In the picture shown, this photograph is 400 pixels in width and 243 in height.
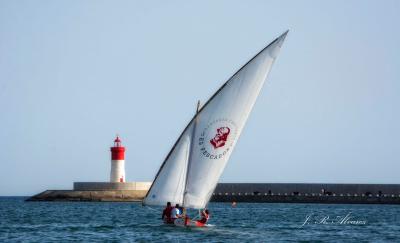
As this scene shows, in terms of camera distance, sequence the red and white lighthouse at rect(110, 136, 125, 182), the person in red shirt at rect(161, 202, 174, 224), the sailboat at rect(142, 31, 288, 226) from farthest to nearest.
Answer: the red and white lighthouse at rect(110, 136, 125, 182) < the person in red shirt at rect(161, 202, 174, 224) < the sailboat at rect(142, 31, 288, 226)

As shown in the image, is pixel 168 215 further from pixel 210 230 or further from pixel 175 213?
pixel 210 230

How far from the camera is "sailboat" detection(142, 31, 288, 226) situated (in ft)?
145

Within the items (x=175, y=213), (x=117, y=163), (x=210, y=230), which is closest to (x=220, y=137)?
(x=175, y=213)

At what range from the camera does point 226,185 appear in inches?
4360

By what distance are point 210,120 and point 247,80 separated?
2468mm

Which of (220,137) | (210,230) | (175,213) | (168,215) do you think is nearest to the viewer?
(220,137)

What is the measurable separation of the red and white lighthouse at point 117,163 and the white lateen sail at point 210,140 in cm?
5196

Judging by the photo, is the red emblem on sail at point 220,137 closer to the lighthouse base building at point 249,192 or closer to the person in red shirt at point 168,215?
the person in red shirt at point 168,215

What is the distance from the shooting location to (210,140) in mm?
45219

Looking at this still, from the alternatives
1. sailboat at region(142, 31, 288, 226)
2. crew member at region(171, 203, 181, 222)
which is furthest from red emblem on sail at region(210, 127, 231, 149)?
crew member at region(171, 203, 181, 222)

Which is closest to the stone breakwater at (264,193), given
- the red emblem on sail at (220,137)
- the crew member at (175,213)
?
the crew member at (175,213)

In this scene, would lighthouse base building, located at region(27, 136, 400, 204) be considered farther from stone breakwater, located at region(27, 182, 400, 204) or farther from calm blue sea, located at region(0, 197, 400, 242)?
calm blue sea, located at region(0, 197, 400, 242)

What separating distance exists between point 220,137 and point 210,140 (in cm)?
48

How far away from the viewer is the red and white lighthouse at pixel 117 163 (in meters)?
98.5
